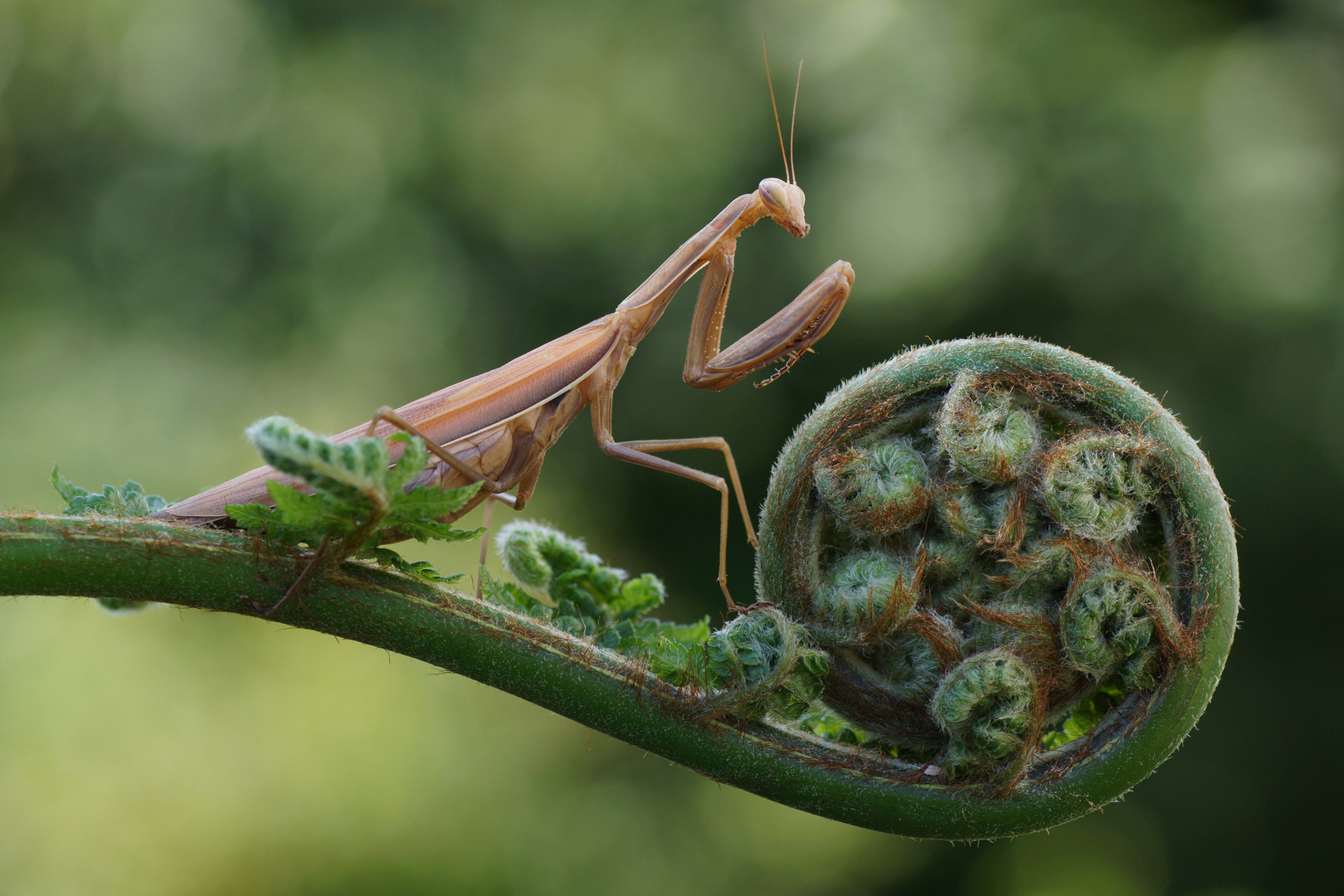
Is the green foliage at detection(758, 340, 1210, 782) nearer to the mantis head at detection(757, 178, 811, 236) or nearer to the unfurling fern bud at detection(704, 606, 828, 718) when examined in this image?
the unfurling fern bud at detection(704, 606, 828, 718)

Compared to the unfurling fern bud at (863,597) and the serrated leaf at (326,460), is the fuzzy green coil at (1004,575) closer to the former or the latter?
the unfurling fern bud at (863,597)

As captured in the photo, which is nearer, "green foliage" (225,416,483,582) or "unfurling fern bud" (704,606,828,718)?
"green foliage" (225,416,483,582)

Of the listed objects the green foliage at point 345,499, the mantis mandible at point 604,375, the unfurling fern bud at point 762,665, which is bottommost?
the unfurling fern bud at point 762,665

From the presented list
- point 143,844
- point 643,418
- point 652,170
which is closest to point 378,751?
point 143,844

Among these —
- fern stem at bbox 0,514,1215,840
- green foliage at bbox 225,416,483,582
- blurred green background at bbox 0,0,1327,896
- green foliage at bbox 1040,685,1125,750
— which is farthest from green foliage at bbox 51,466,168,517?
blurred green background at bbox 0,0,1327,896

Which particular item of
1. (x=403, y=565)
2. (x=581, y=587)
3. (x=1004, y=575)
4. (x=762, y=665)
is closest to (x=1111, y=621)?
(x=1004, y=575)

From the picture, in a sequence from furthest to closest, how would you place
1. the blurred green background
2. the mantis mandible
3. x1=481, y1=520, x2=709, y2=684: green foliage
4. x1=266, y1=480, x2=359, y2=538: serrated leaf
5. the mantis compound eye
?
the blurred green background → the mantis compound eye → the mantis mandible → x1=481, y1=520, x2=709, y2=684: green foliage → x1=266, y1=480, x2=359, y2=538: serrated leaf

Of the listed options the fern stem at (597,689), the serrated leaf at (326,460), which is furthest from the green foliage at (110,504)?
the serrated leaf at (326,460)

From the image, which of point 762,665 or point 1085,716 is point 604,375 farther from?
point 1085,716
